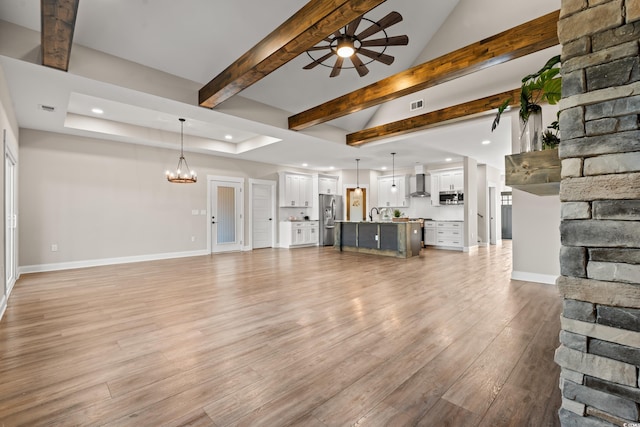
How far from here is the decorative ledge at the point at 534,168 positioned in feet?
4.74

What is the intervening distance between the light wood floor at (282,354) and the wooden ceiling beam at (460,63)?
2760mm

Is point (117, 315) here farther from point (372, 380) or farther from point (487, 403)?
point (487, 403)

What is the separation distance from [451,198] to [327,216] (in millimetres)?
3999

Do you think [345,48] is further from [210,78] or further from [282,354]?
[282,354]

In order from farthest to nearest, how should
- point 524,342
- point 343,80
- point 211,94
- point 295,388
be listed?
point 343,80 → point 211,94 → point 524,342 → point 295,388

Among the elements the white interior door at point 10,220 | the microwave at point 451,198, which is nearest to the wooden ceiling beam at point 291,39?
the white interior door at point 10,220

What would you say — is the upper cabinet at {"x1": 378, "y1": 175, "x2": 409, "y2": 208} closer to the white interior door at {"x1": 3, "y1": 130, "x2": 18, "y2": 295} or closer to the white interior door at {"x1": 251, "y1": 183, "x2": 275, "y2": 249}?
the white interior door at {"x1": 251, "y1": 183, "x2": 275, "y2": 249}

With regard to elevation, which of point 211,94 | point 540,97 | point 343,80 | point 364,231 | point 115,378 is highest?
point 343,80

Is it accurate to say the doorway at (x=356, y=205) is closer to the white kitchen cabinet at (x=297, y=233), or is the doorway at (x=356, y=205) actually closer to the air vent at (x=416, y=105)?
the white kitchen cabinet at (x=297, y=233)

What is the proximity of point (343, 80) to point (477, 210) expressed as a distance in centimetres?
694

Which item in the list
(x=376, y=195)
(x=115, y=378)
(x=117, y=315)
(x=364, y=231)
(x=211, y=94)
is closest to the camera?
(x=115, y=378)

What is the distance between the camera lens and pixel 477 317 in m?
3.00

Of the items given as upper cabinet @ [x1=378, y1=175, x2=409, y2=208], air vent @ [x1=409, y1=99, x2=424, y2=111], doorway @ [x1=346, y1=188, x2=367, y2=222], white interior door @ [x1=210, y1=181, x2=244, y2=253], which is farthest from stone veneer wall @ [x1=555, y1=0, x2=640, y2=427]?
doorway @ [x1=346, y1=188, x2=367, y2=222]

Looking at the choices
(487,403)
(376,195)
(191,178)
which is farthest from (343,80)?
(376,195)
